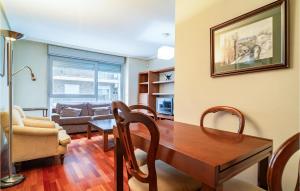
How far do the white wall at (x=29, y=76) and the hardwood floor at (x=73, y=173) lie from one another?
2.24 meters

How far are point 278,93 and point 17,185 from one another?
2644 mm

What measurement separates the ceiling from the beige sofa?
1.67 metres

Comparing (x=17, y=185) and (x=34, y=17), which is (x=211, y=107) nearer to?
(x=17, y=185)

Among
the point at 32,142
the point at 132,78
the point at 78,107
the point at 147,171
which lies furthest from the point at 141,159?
the point at 132,78

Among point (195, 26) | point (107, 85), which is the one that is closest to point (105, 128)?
point (195, 26)

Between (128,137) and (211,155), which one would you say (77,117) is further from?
(211,155)

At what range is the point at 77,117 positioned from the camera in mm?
4164

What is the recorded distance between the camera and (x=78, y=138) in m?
3.80

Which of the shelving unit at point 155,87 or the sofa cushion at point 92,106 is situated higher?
the shelving unit at point 155,87

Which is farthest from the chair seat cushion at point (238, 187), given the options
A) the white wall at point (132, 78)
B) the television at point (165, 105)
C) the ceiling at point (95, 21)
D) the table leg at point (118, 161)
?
the white wall at point (132, 78)

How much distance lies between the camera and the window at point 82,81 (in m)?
4.70

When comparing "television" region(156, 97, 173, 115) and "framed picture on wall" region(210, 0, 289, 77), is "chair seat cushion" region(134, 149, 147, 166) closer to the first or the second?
"framed picture on wall" region(210, 0, 289, 77)

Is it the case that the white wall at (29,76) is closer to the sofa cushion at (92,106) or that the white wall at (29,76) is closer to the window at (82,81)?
the window at (82,81)

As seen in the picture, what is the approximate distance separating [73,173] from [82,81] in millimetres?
3515
